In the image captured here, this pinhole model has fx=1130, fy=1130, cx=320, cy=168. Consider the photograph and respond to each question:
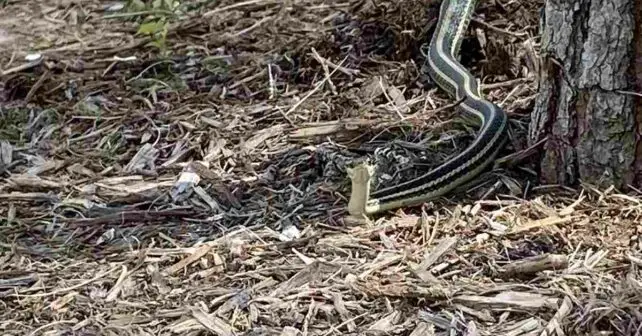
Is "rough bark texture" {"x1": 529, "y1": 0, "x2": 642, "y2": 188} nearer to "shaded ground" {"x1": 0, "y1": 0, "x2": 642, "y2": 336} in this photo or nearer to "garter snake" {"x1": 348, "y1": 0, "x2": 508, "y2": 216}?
"shaded ground" {"x1": 0, "y1": 0, "x2": 642, "y2": 336}

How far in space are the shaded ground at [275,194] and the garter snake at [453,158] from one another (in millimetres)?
49

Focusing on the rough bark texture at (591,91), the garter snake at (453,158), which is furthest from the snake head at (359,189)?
the rough bark texture at (591,91)

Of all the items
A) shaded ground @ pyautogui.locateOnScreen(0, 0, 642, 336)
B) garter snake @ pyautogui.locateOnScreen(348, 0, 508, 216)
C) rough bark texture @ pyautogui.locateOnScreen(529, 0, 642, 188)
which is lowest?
shaded ground @ pyautogui.locateOnScreen(0, 0, 642, 336)

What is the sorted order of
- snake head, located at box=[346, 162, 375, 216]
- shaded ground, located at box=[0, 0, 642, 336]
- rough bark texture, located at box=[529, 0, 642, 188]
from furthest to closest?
snake head, located at box=[346, 162, 375, 216] → rough bark texture, located at box=[529, 0, 642, 188] → shaded ground, located at box=[0, 0, 642, 336]

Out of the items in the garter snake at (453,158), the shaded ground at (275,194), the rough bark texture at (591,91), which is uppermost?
the rough bark texture at (591,91)

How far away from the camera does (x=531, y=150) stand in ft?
11.8

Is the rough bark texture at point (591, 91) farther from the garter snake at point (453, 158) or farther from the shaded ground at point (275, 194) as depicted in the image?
the garter snake at point (453, 158)

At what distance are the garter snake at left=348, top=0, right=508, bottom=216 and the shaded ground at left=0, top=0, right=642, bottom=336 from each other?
49mm

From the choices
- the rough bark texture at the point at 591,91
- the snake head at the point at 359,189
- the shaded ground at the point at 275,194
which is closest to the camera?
the shaded ground at the point at 275,194

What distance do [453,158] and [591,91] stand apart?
506 mm

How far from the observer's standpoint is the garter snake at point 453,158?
3.39m

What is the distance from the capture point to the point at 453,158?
360 cm

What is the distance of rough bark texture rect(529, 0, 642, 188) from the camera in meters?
3.23

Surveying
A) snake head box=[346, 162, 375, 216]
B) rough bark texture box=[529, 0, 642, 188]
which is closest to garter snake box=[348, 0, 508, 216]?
snake head box=[346, 162, 375, 216]
